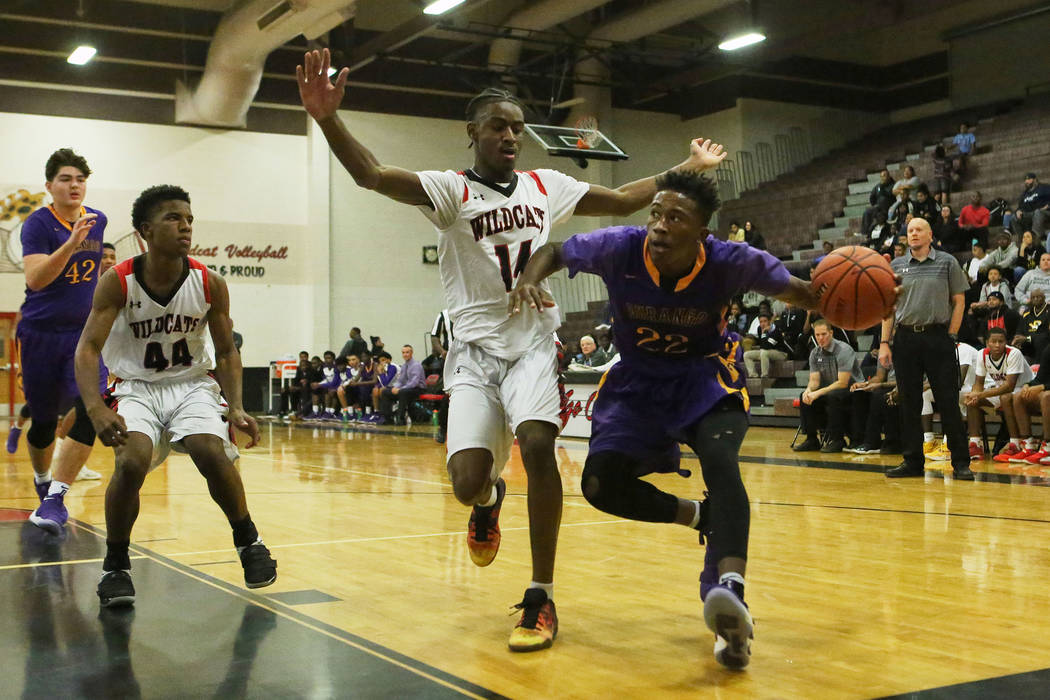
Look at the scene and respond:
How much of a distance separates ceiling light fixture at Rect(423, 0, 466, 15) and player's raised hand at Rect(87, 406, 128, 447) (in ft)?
47.4

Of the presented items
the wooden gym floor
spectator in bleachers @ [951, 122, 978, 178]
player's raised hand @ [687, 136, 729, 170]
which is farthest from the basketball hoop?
player's raised hand @ [687, 136, 729, 170]

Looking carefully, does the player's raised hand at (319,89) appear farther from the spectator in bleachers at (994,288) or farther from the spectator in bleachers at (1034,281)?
the spectator in bleachers at (1034,281)

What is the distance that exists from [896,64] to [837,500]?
21.4 m

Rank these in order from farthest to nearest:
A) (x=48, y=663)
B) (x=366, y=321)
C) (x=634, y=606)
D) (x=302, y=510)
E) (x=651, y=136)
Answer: (x=651, y=136)
(x=366, y=321)
(x=302, y=510)
(x=634, y=606)
(x=48, y=663)

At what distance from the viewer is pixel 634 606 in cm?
392

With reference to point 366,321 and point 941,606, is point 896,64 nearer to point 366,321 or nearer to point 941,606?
point 366,321

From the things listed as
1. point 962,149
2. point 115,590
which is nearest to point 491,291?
point 115,590

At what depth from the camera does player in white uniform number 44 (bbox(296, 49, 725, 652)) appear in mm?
3664

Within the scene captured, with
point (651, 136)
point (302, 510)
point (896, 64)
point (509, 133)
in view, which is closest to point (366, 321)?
point (651, 136)

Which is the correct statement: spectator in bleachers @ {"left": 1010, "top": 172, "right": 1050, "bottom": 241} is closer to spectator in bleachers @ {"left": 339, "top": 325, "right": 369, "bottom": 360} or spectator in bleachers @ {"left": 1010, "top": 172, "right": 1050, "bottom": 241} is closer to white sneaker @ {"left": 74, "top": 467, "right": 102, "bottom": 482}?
white sneaker @ {"left": 74, "top": 467, "right": 102, "bottom": 482}

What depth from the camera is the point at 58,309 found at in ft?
19.4

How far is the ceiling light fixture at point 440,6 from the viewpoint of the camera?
17297 mm

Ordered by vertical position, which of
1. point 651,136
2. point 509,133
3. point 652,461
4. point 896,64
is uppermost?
point 896,64

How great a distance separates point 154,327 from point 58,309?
6.61 feet
